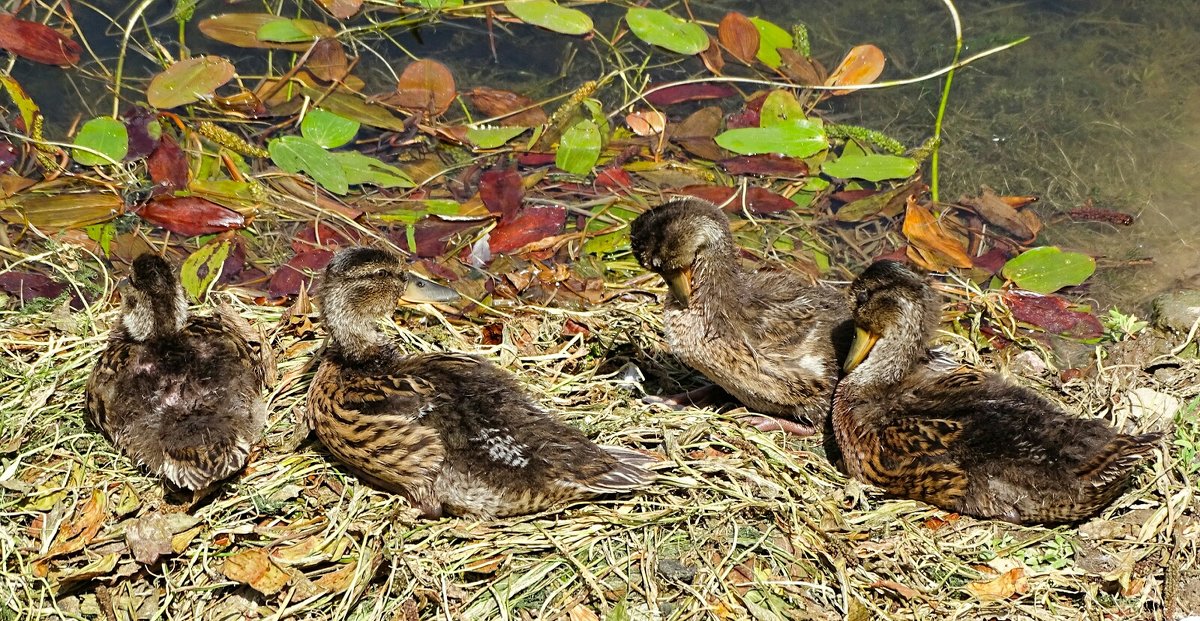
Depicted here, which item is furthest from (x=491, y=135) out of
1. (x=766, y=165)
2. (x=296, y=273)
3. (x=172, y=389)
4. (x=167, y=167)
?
(x=172, y=389)

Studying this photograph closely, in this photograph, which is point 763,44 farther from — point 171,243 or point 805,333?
point 171,243

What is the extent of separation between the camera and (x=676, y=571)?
4898mm

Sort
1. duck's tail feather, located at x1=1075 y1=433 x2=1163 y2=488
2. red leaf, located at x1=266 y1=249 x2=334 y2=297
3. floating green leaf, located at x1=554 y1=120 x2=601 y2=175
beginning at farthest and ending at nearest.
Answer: floating green leaf, located at x1=554 y1=120 x2=601 y2=175
red leaf, located at x1=266 y1=249 x2=334 y2=297
duck's tail feather, located at x1=1075 y1=433 x2=1163 y2=488

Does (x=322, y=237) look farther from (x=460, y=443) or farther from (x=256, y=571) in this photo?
(x=256, y=571)

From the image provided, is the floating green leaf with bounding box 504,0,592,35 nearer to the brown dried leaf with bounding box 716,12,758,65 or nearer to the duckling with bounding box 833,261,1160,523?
the brown dried leaf with bounding box 716,12,758,65

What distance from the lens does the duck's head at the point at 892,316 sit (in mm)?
5328

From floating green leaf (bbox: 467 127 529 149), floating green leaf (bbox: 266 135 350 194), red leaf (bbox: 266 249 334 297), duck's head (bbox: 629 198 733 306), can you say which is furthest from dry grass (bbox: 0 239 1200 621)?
floating green leaf (bbox: 467 127 529 149)

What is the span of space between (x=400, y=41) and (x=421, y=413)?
4.35 m

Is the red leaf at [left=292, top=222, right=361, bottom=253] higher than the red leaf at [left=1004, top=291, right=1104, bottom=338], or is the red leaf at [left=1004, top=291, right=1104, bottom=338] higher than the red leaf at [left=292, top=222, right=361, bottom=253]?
the red leaf at [left=1004, top=291, right=1104, bottom=338]

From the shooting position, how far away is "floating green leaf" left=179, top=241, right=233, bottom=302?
A: 267 inches

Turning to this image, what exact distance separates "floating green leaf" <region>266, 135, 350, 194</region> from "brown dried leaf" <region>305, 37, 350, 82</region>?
2.46 feet

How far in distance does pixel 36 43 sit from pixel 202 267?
257 centimetres

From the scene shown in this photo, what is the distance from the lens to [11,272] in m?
6.87

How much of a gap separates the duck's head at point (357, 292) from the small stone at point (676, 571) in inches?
70.0
